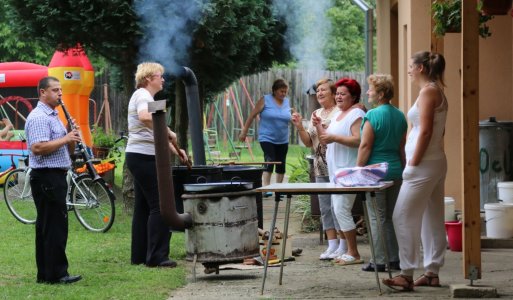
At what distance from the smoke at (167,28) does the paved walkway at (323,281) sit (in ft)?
14.5

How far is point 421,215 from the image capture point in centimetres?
850

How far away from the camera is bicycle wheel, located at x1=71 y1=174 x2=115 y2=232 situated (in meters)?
13.4

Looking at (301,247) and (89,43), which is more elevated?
(89,43)

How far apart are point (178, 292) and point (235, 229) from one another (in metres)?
0.83

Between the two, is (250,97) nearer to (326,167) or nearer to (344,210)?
(326,167)

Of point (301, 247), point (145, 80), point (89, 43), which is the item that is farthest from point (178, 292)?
point (89, 43)

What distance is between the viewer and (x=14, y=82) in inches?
969

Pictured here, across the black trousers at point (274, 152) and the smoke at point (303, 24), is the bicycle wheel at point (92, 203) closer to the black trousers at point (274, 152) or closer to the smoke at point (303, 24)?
the black trousers at point (274, 152)

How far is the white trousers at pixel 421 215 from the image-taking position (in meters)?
8.34

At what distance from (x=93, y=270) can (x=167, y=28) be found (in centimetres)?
507

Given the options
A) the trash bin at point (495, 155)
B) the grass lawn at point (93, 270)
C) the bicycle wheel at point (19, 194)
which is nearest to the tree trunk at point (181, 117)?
the bicycle wheel at point (19, 194)

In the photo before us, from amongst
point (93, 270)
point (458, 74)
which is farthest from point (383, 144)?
point (458, 74)

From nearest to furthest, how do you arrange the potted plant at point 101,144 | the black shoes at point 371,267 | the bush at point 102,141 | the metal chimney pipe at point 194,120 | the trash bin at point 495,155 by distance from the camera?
the black shoes at point 371,267
the metal chimney pipe at point 194,120
the trash bin at point 495,155
the potted plant at point 101,144
the bush at point 102,141

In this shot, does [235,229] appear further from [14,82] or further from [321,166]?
[14,82]
